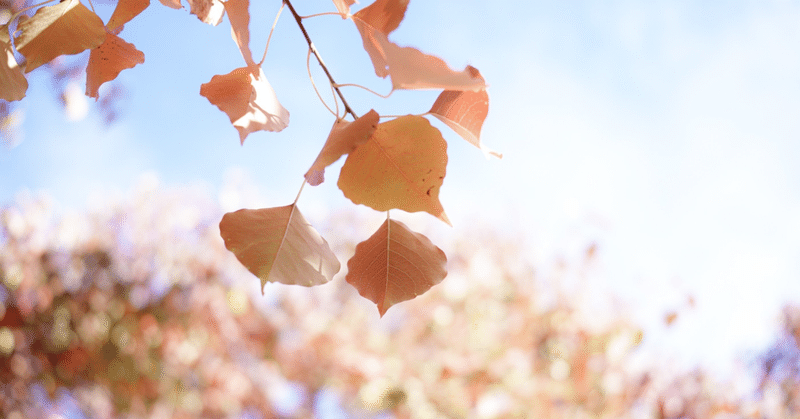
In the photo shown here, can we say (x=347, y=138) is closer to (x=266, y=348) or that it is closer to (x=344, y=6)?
(x=344, y=6)

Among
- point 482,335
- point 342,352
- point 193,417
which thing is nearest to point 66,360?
point 193,417

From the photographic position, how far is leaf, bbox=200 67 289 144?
0.42m

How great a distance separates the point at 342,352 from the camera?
5.53 meters

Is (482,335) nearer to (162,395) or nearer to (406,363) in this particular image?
(406,363)

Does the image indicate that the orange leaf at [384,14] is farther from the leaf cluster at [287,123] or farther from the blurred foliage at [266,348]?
the blurred foliage at [266,348]

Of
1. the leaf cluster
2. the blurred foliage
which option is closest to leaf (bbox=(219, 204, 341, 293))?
the leaf cluster

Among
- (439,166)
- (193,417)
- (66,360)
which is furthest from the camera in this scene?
(193,417)

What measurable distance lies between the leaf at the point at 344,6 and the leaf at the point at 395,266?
20 cm

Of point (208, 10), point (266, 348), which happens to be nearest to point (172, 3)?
point (208, 10)

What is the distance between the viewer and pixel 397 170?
1.35 feet

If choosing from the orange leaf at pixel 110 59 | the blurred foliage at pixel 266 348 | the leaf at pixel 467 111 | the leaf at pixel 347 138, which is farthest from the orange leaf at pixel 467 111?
the blurred foliage at pixel 266 348

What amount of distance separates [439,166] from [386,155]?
5 centimetres

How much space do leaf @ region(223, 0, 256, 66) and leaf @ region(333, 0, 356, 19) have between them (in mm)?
88

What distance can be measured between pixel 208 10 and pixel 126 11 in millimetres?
89
